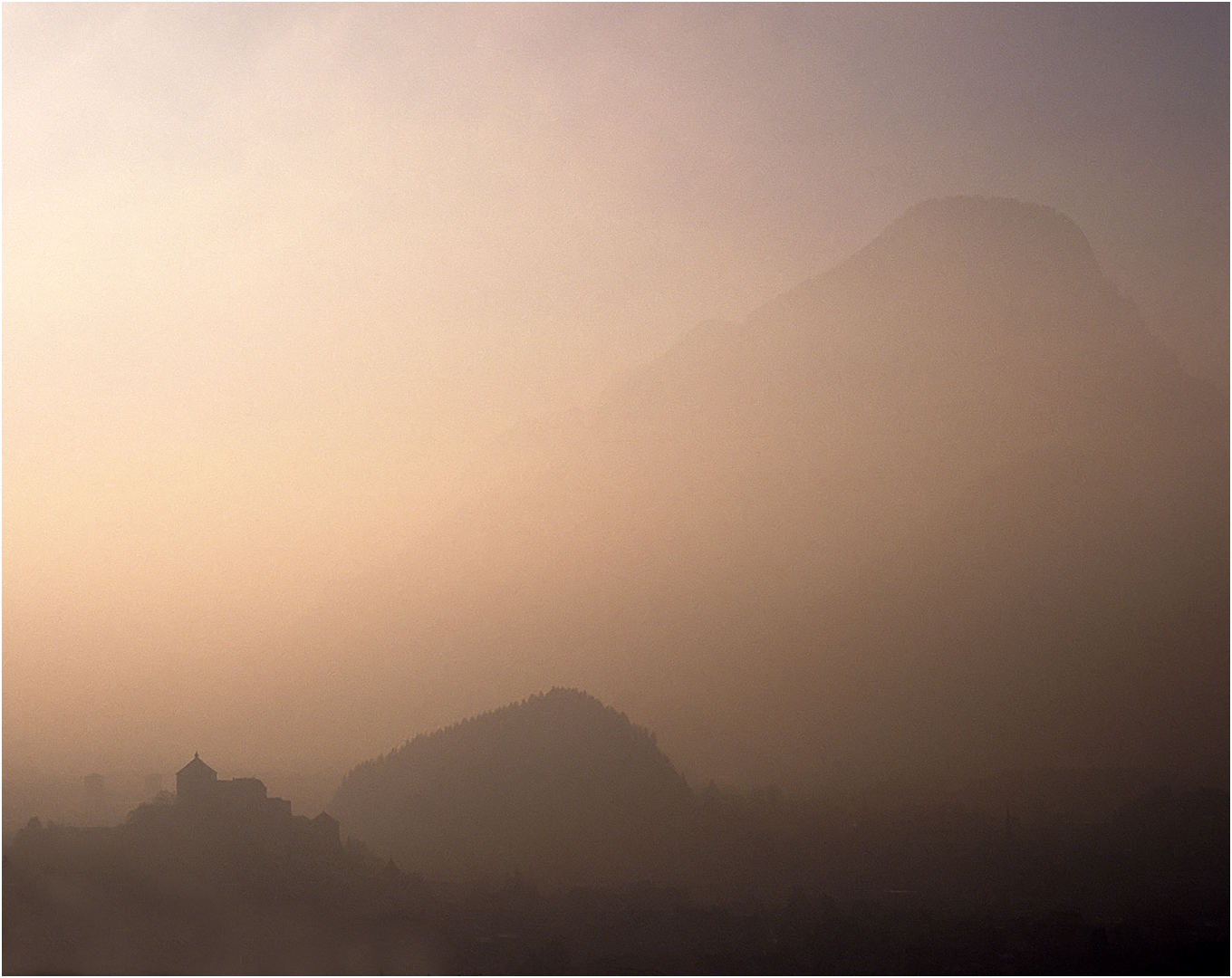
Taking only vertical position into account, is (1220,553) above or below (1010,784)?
above

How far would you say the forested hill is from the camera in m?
14.2

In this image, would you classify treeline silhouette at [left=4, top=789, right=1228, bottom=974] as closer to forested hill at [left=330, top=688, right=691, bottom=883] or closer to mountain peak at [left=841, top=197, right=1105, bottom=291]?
forested hill at [left=330, top=688, right=691, bottom=883]

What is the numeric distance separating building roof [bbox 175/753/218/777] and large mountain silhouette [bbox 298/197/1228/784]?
3078 millimetres

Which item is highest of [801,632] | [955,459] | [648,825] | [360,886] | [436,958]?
[955,459]

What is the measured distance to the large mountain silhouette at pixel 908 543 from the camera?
582 inches

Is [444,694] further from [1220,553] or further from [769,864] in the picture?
[1220,553]

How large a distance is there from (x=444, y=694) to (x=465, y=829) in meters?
1.97

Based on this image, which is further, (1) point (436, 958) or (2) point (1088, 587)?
(2) point (1088, 587)

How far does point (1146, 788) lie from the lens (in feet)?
47.8

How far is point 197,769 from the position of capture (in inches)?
544

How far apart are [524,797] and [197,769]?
4.62 metres

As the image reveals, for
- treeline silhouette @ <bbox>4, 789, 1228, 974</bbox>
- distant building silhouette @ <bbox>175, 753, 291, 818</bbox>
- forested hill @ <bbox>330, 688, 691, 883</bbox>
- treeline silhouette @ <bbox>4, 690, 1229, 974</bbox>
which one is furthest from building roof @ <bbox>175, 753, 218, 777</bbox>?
forested hill @ <bbox>330, 688, 691, 883</bbox>

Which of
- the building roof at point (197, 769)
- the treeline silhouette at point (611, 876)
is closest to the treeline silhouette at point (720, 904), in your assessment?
the treeline silhouette at point (611, 876)

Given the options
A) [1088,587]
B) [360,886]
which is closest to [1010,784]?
[1088,587]
